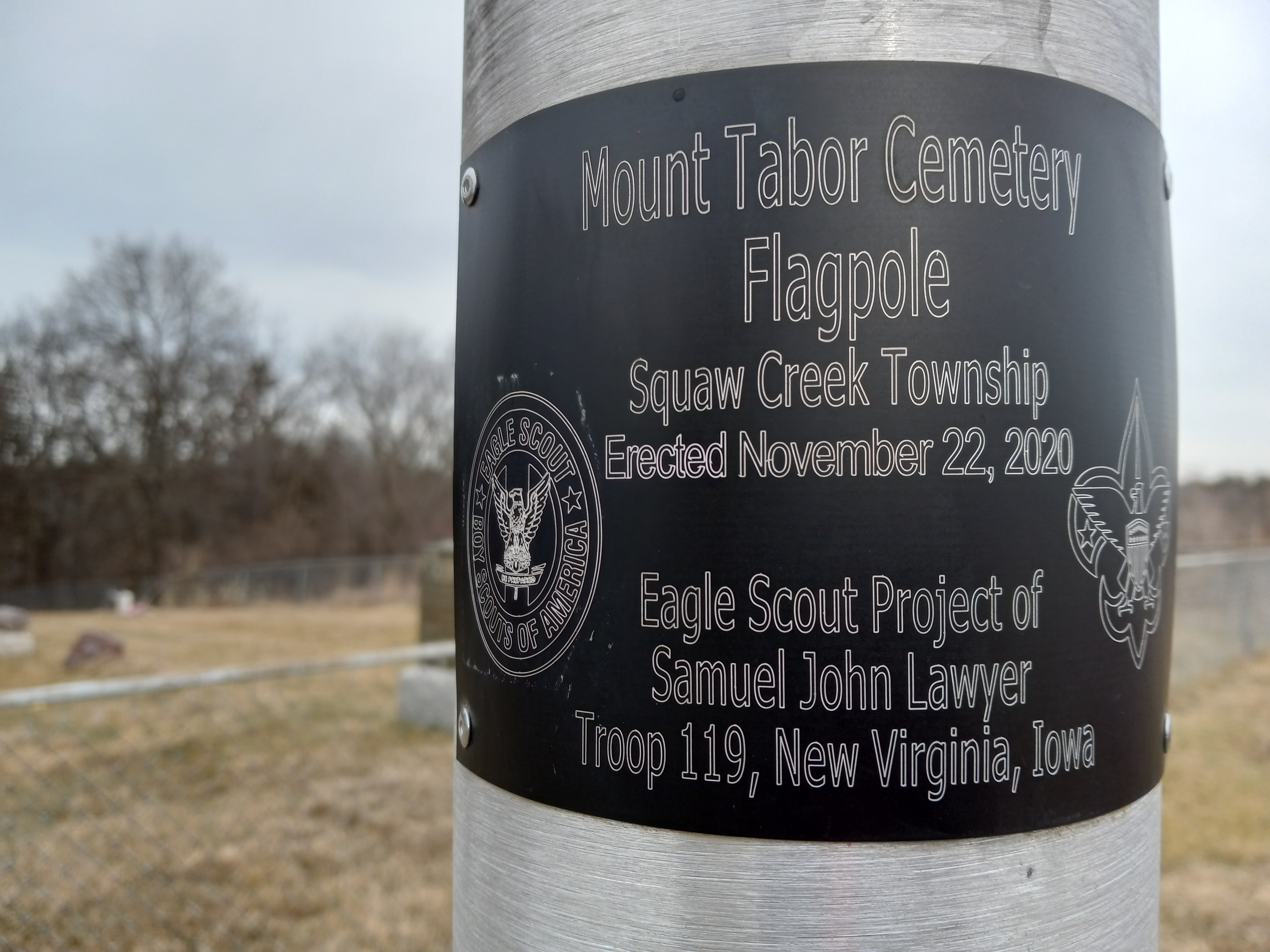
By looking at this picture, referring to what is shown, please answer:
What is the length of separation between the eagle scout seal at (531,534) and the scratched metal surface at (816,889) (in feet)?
0.92

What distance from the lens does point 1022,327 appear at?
53.8 inches

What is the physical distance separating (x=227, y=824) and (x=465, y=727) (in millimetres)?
4490

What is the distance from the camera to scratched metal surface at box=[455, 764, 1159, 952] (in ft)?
4.36

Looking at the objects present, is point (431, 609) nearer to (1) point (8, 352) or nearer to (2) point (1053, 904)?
(2) point (1053, 904)

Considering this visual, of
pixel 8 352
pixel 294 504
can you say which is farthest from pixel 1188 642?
pixel 294 504

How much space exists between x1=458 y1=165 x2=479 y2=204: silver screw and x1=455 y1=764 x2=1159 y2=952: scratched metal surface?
108cm

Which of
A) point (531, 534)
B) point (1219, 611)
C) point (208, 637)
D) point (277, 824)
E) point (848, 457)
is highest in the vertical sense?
point (848, 457)

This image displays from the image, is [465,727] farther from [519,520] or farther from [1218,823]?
[1218,823]

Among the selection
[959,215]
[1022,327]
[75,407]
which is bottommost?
[1022,327]

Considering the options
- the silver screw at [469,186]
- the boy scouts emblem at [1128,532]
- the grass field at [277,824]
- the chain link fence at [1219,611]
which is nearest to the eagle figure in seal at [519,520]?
the silver screw at [469,186]

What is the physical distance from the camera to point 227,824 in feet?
17.8

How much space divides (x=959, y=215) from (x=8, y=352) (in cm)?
3293

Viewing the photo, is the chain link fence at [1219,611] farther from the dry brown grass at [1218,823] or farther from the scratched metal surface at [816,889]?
the scratched metal surface at [816,889]

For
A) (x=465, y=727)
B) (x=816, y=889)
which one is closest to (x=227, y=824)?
(x=465, y=727)
